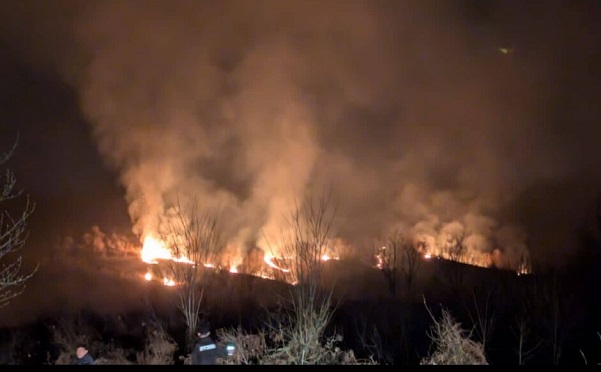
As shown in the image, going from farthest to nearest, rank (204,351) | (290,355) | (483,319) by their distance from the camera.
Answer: (483,319) < (290,355) < (204,351)

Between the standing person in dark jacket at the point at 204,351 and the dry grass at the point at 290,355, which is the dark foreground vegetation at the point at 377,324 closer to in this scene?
the dry grass at the point at 290,355

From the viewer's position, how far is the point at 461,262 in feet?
285

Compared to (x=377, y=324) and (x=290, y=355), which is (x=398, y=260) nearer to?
(x=377, y=324)

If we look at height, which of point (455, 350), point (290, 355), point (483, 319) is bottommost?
point (290, 355)

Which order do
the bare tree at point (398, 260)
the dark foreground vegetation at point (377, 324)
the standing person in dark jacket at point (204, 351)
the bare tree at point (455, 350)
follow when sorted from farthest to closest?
the bare tree at point (398, 260)
the dark foreground vegetation at point (377, 324)
the bare tree at point (455, 350)
the standing person in dark jacket at point (204, 351)

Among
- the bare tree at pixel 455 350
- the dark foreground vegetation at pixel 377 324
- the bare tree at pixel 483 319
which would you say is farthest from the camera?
the bare tree at pixel 483 319

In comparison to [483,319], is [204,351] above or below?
below

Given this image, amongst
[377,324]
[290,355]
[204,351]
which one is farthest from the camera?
[377,324]

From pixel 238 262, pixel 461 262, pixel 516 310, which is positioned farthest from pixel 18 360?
pixel 461 262

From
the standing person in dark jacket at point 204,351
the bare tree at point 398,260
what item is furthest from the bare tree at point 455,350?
the bare tree at point 398,260

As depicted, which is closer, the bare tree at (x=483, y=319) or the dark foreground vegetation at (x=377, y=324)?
the dark foreground vegetation at (x=377, y=324)

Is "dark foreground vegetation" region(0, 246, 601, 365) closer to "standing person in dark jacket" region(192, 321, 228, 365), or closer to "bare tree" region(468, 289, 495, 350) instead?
"bare tree" region(468, 289, 495, 350)

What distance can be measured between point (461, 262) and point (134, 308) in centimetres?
5867

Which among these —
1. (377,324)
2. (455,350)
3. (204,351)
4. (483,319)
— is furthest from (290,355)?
(483,319)
